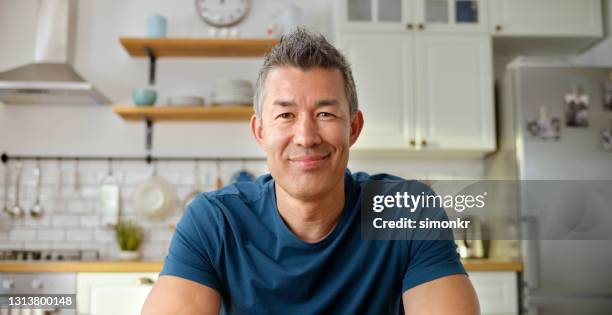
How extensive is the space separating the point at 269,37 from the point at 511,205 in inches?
66.6

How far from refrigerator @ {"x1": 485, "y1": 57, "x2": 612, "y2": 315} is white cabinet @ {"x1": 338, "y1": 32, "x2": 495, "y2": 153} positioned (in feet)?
0.67

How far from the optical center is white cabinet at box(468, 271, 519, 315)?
3.00 meters

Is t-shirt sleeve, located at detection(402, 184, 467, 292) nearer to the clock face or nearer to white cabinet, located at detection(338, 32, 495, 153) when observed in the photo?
white cabinet, located at detection(338, 32, 495, 153)

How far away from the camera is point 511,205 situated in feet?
10.6

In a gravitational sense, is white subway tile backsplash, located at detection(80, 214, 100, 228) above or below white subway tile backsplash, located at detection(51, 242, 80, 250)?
above

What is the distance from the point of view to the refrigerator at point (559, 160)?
3.04 m

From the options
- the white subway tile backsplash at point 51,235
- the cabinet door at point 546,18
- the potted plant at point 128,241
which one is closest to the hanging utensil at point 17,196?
the white subway tile backsplash at point 51,235

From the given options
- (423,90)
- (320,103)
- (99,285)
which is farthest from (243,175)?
(320,103)

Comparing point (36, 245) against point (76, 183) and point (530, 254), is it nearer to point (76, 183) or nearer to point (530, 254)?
point (76, 183)

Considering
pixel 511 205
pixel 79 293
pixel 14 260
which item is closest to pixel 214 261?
pixel 79 293

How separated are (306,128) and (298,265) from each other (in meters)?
0.28

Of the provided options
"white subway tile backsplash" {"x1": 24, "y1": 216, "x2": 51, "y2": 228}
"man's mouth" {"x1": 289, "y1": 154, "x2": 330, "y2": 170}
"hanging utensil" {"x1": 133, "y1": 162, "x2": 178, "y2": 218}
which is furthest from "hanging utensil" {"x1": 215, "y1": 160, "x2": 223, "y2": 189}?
"man's mouth" {"x1": 289, "y1": 154, "x2": 330, "y2": 170}

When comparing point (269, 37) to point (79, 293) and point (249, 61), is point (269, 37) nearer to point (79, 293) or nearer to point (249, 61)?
point (249, 61)

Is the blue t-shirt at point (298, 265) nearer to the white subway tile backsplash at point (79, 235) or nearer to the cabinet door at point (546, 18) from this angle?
the white subway tile backsplash at point (79, 235)
